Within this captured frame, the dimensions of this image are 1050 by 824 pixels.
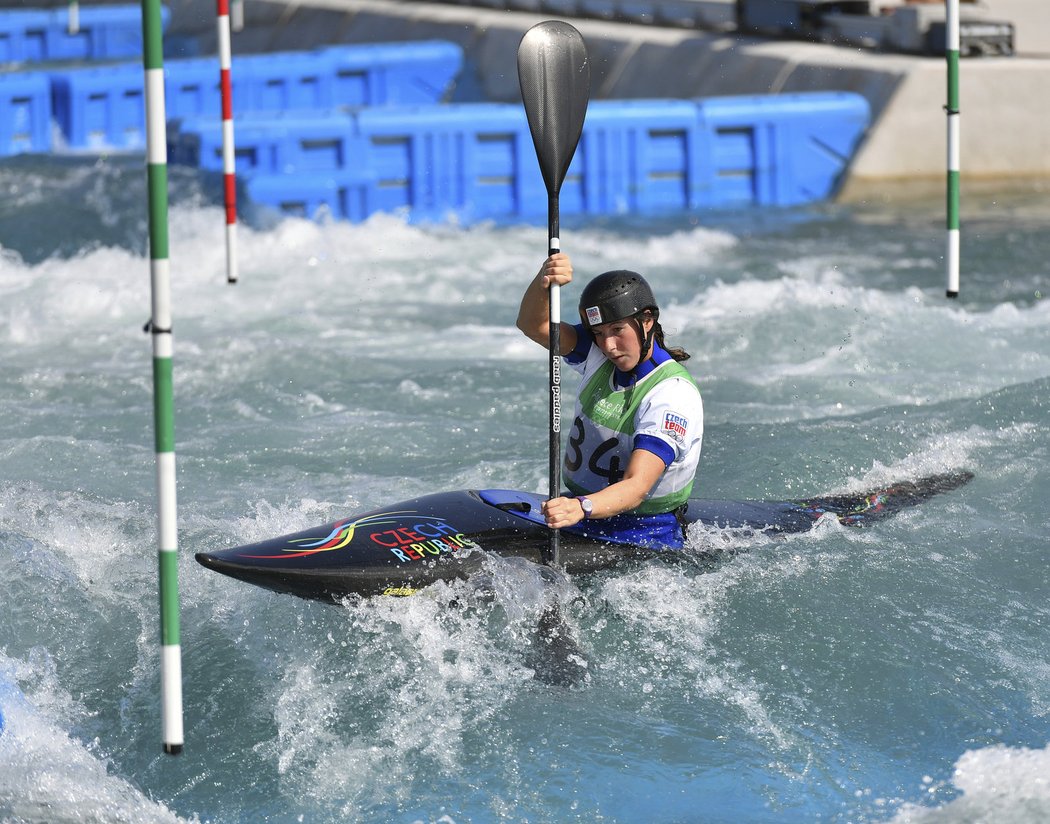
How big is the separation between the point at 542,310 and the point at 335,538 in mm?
897

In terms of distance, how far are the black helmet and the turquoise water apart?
736 mm

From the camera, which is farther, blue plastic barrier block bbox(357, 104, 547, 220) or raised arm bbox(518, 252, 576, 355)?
blue plastic barrier block bbox(357, 104, 547, 220)

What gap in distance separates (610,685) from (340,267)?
5894mm

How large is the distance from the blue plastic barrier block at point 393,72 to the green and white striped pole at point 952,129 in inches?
380

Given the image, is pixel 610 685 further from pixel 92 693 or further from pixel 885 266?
pixel 885 266

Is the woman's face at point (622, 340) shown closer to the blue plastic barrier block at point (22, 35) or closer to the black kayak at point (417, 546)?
the black kayak at point (417, 546)

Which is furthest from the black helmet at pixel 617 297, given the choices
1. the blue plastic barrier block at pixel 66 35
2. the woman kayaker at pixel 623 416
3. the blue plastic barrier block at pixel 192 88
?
the blue plastic barrier block at pixel 66 35

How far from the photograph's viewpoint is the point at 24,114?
13.3 meters

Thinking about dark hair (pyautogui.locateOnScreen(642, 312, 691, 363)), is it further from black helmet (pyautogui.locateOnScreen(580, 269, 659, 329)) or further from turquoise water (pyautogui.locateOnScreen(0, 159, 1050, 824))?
turquoise water (pyautogui.locateOnScreen(0, 159, 1050, 824))

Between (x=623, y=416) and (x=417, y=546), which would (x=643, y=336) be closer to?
(x=623, y=416)

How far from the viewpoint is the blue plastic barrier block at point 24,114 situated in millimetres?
13242

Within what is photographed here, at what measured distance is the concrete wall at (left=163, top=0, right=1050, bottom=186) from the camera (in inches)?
443

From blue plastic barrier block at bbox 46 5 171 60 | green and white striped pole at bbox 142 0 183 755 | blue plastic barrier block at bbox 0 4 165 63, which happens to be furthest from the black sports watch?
blue plastic barrier block at bbox 46 5 171 60

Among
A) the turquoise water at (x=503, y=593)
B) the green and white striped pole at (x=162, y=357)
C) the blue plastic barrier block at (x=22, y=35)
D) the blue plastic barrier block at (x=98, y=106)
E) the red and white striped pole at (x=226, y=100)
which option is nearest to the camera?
the green and white striped pole at (x=162, y=357)
